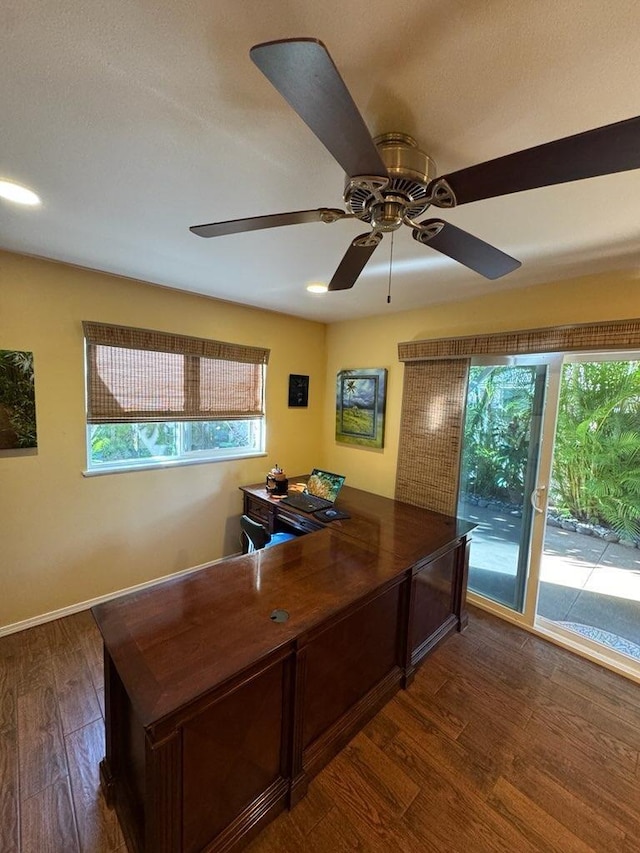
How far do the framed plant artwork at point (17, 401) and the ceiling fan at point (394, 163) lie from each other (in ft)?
5.62

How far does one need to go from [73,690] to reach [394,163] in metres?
2.84

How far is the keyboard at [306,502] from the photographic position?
2662mm

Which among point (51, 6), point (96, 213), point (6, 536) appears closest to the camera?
point (51, 6)

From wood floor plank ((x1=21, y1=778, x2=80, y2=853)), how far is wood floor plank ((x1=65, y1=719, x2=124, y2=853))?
26 mm

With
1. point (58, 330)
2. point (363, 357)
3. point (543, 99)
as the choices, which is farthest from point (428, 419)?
point (58, 330)

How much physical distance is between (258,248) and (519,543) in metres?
2.66

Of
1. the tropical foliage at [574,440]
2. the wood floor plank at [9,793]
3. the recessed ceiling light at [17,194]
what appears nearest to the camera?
the wood floor plank at [9,793]

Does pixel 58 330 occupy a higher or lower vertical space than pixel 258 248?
lower

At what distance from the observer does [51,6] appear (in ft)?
2.48

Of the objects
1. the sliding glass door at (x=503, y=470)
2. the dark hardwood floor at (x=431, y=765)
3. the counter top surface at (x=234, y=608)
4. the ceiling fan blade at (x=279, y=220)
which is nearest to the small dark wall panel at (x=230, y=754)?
the counter top surface at (x=234, y=608)

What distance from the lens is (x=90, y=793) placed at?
56.3 inches

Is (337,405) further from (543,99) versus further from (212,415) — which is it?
(543,99)

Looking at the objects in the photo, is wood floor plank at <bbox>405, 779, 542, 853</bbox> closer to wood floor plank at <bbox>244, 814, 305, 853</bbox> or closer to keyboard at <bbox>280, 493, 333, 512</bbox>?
wood floor plank at <bbox>244, 814, 305, 853</bbox>

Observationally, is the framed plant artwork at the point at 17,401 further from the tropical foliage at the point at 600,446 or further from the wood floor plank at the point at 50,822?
the tropical foliage at the point at 600,446
